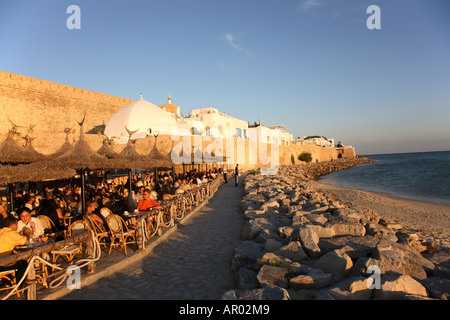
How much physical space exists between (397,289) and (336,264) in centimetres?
90

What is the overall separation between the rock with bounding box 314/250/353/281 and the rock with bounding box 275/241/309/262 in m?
0.39

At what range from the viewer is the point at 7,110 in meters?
20.7

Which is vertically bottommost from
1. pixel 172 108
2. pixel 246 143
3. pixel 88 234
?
pixel 88 234

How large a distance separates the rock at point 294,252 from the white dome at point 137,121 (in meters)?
11.3

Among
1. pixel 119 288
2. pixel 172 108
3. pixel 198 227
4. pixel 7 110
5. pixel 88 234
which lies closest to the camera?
pixel 119 288

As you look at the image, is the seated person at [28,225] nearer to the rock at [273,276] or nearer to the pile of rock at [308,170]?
the rock at [273,276]

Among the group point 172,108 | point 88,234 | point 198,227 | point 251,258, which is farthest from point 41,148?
point 251,258

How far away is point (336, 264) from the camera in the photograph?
381 cm

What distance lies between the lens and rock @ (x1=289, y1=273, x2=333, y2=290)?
132 inches

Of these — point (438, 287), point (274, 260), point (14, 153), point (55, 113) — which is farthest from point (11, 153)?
point (55, 113)

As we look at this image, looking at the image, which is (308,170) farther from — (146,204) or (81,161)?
(81,161)

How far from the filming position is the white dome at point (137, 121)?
1430 cm
